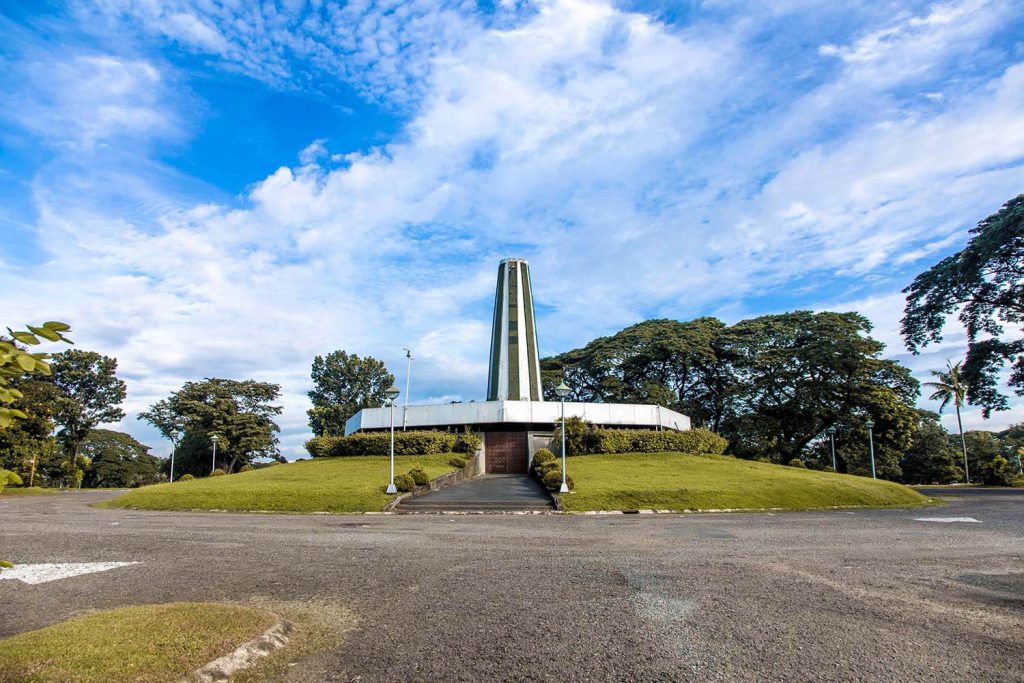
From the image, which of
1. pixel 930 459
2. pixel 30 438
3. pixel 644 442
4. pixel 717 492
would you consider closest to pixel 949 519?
pixel 717 492

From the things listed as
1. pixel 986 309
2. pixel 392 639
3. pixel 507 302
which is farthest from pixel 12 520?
pixel 986 309

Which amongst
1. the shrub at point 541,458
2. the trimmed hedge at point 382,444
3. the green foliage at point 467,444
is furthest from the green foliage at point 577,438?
the trimmed hedge at point 382,444

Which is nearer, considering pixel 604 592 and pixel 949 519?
pixel 604 592

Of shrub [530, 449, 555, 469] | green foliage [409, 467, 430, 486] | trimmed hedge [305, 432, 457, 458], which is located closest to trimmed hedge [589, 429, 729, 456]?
shrub [530, 449, 555, 469]

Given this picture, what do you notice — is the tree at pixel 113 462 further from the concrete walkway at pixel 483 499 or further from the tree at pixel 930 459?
the tree at pixel 930 459

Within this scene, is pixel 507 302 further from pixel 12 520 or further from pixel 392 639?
pixel 392 639

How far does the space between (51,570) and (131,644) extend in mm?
5782

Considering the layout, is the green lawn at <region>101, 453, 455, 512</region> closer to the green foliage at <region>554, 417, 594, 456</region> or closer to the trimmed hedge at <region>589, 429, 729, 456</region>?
the green foliage at <region>554, 417, 594, 456</region>

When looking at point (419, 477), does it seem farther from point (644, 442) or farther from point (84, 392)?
point (84, 392)

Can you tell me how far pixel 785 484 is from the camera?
22328 mm

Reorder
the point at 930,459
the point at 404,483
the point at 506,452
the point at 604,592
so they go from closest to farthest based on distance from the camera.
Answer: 1. the point at 604,592
2. the point at 404,483
3. the point at 506,452
4. the point at 930,459

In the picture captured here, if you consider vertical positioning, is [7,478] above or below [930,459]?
above

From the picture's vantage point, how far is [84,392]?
2215 inches

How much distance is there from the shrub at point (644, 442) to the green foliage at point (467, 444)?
5.67 m
